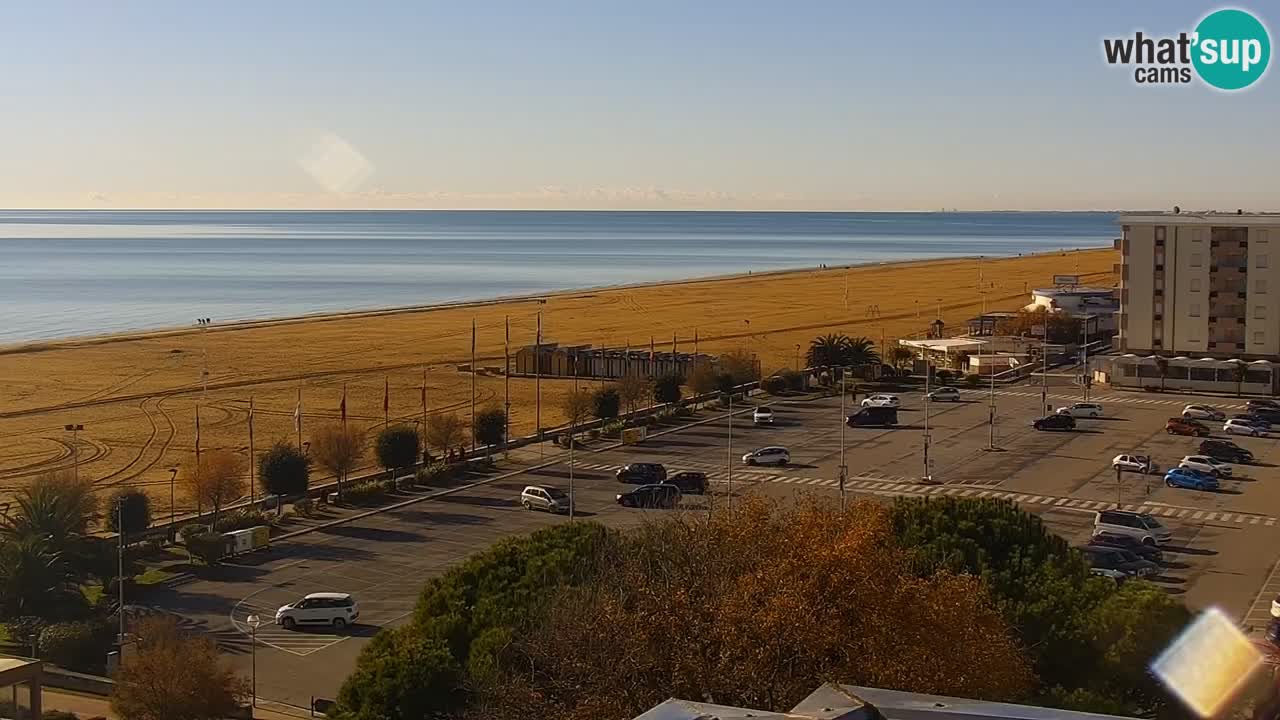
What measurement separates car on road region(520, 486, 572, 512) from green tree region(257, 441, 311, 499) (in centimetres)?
682

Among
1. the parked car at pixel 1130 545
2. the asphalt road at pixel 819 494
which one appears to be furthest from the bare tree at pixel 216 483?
the parked car at pixel 1130 545

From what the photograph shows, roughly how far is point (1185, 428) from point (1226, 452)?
228 inches

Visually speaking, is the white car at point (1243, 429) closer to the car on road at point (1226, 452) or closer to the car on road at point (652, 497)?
the car on road at point (1226, 452)

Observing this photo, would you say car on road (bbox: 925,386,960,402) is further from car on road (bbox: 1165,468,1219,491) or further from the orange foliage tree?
the orange foliage tree

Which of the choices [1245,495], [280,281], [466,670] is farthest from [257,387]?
[280,281]

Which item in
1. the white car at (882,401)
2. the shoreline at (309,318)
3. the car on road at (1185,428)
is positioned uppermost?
the shoreline at (309,318)

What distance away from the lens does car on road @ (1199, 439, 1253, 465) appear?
5084 cm

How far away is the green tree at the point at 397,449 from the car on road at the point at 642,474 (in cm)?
690

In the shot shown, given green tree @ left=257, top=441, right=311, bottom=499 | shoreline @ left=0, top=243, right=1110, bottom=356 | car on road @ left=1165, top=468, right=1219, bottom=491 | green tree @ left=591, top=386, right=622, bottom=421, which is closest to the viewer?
green tree @ left=257, top=441, right=311, bottom=499

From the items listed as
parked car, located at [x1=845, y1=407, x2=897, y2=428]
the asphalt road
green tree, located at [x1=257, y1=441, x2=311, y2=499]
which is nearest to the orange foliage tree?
the asphalt road

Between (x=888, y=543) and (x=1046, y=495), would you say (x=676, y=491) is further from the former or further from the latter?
(x=888, y=543)

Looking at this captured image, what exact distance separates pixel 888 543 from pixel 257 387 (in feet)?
180

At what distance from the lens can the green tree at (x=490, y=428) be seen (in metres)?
51.8

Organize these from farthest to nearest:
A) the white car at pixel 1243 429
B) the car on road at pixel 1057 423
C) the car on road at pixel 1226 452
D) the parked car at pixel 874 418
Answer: the parked car at pixel 874 418
the car on road at pixel 1057 423
the white car at pixel 1243 429
the car on road at pixel 1226 452
